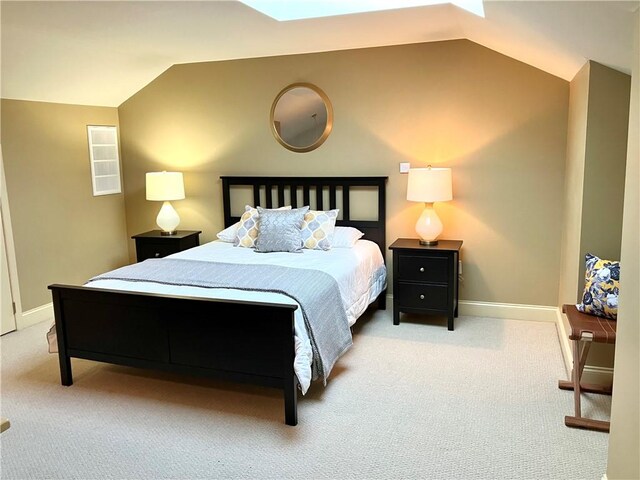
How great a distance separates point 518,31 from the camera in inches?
124

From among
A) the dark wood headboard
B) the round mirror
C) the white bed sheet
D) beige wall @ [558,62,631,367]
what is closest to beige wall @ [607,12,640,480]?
beige wall @ [558,62,631,367]

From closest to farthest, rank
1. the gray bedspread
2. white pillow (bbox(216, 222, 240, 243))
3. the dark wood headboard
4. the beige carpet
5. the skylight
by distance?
the beige carpet
the gray bedspread
the skylight
the dark wood headboard
white pillow (bbox(216, 222, 240, 243))

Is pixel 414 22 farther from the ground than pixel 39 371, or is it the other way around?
pixel 414 22

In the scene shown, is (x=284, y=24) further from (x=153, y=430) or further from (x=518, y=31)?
(x=153, y=430)

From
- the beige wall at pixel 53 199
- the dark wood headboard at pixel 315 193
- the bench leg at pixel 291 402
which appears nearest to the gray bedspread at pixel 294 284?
the bench leg at pixel 291 402

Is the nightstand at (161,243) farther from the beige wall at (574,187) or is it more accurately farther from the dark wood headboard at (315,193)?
the beige wall at (574,187)

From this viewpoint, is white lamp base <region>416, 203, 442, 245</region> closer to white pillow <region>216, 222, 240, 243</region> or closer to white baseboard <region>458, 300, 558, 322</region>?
white baseboard <region>458, 300, 558, 322</region>

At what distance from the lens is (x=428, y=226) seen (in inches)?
165

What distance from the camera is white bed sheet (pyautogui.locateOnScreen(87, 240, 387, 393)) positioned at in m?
2.79

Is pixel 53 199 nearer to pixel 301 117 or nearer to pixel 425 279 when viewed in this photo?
pixel 301 117

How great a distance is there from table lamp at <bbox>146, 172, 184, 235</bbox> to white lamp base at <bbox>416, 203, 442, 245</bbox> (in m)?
2.32

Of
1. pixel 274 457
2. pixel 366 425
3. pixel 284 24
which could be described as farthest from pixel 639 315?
pixel 284 24

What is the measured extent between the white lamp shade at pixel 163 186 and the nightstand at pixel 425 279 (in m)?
2.17

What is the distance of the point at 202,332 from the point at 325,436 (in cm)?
88
